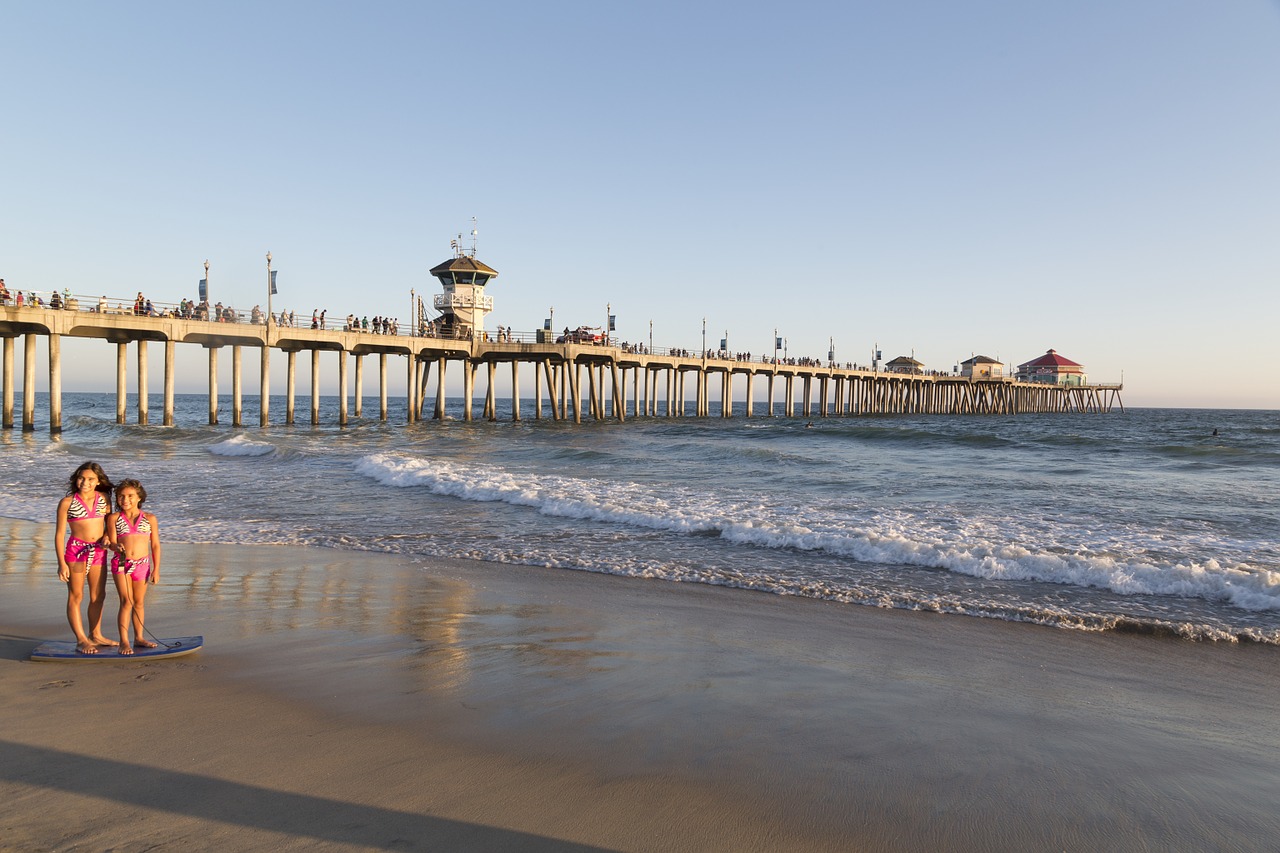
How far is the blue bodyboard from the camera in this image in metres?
5.01

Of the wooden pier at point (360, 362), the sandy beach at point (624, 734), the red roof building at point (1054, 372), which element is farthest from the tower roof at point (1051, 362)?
the sandy beach at point (624, 734)

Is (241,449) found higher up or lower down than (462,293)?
lower down

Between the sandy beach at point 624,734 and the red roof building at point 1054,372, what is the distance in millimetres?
109526

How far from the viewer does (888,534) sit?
1099 cm

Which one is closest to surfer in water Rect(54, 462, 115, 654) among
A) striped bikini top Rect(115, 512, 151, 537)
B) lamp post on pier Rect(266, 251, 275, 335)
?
striped bikini top Rect(115, 512, 151, 537)

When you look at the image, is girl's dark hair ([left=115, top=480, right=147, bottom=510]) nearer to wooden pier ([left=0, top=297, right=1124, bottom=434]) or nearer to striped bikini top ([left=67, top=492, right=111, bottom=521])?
striped bikini top ([left=67, top=492, right=111, bottom=521])

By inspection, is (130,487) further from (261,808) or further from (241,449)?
(241,449)

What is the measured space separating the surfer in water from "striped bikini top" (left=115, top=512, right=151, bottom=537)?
0.11 meters

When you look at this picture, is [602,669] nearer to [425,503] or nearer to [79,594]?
[79,594]

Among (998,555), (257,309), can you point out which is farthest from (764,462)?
(257,309)

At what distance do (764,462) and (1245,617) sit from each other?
16.4m

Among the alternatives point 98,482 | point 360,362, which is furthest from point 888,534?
point 360,362

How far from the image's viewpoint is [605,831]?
10.4 ft

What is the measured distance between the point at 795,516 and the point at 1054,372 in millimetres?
107968
